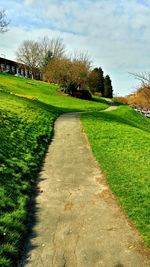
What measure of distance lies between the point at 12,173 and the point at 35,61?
80.9 metres

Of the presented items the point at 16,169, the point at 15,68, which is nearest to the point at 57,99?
the point at 16,169

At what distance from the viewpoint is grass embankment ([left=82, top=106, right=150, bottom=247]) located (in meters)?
7.85

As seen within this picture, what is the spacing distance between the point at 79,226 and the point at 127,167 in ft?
16.3

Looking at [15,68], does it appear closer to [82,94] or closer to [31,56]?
[31,56]

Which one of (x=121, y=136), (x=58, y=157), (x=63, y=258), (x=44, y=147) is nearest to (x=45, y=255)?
(x=63, y=258)

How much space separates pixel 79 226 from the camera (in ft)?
23.1

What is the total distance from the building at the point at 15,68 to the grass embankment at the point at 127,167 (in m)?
73.3

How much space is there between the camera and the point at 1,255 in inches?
223

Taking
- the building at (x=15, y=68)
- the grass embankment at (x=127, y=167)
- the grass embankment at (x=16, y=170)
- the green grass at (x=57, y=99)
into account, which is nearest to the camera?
the grass embankment at (x=16, y=170)

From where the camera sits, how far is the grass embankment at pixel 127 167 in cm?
785

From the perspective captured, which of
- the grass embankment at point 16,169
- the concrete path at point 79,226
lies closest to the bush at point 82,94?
the grass embankment at point 16,169

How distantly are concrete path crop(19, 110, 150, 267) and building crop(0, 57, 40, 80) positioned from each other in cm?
8170

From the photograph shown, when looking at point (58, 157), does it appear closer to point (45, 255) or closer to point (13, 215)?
point (13, 215)

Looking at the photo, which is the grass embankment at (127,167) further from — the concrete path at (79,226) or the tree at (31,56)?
the tree at (31,56)
